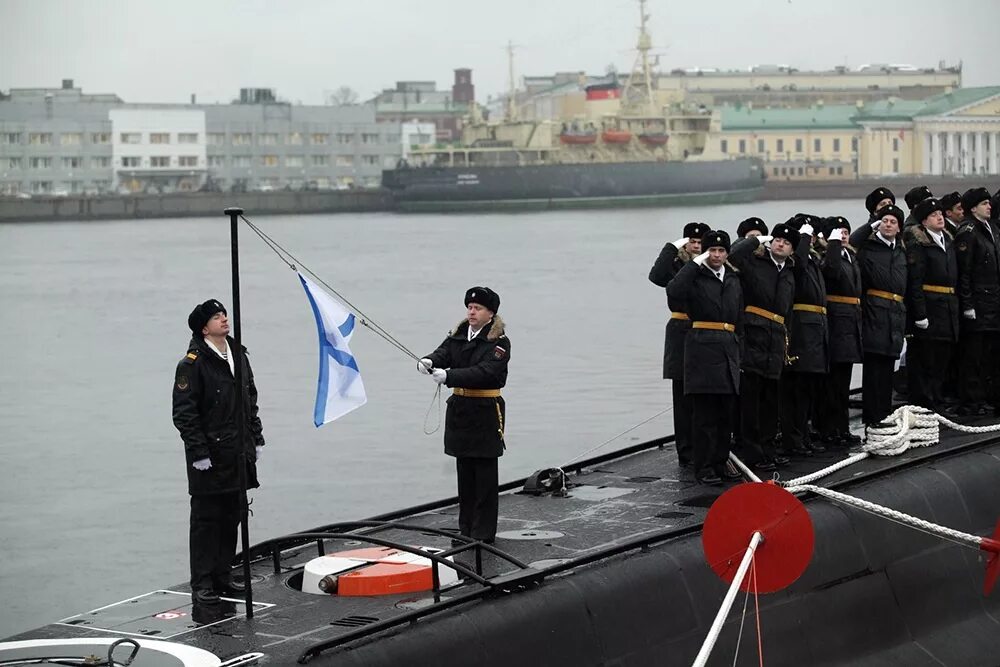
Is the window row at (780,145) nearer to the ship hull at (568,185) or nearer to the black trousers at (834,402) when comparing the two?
the ship hull at (568,185)

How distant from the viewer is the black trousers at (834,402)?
12.6m

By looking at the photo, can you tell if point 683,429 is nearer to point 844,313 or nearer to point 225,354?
point 844,313

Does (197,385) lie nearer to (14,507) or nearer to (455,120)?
(14,507)

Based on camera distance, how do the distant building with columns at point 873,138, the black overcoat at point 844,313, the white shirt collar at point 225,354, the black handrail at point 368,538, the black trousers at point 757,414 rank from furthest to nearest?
the distant building with columns at point 873,138 → the black overcoat at point 844,313 → the black trousers at point 757,414 → the white shirt collar at point 225,354 → the black handrail at point 368,538

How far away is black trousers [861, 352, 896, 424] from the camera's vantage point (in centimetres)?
1286

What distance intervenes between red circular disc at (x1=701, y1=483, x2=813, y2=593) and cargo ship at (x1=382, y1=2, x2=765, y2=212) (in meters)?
106

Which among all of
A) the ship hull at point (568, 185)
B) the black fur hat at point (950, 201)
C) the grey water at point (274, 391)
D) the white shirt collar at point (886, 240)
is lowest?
the grey water at point (274, 391)

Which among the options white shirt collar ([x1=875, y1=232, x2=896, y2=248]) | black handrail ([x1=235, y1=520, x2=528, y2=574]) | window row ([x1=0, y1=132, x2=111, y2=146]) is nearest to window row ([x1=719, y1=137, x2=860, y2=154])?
window row ([x1=0, y1=132, x2=111, y2=146])

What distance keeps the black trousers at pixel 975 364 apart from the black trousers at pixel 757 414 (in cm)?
268

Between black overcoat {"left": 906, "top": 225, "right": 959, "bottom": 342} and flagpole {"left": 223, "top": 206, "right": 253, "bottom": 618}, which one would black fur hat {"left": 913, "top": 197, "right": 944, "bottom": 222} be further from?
flagpole {"left": 223, "top": 206, "right": 253, "bottom": 618}

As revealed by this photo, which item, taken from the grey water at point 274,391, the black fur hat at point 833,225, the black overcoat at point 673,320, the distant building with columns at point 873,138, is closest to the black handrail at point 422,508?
the black overcoat at point 673,320

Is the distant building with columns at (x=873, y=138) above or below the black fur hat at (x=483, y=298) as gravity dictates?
above

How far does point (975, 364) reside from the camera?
13773 millimetres

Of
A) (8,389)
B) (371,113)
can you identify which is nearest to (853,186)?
(371,113)
